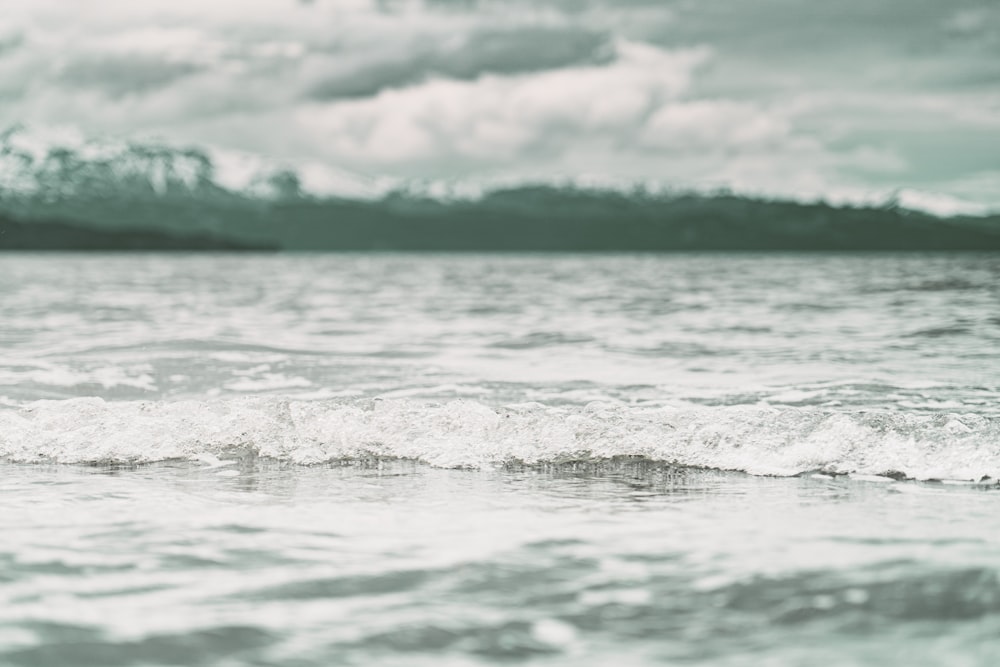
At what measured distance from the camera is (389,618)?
474cm

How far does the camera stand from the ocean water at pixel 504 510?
4.54 metres

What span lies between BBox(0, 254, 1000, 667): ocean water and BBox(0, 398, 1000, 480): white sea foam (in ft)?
0.09

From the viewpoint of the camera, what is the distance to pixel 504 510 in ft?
23.1

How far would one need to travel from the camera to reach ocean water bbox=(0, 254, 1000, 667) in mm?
4539

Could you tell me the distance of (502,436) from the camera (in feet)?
31.8

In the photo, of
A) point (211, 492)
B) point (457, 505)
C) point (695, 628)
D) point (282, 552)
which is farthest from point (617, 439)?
→ point (695, 628)

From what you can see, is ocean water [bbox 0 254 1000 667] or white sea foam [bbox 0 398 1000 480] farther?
white sea foam [bbox 0 398 1000 480]

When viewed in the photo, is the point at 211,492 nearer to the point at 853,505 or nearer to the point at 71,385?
the point at 853,505

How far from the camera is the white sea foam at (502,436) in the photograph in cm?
877

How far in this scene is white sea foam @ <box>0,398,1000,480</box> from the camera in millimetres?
8766

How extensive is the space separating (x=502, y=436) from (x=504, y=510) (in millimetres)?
2662

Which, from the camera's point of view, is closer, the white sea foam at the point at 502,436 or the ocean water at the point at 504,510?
the ocean water at the point at 504,510

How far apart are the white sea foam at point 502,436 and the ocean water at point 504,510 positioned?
3 centimetres

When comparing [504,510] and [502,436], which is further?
[502,436]
